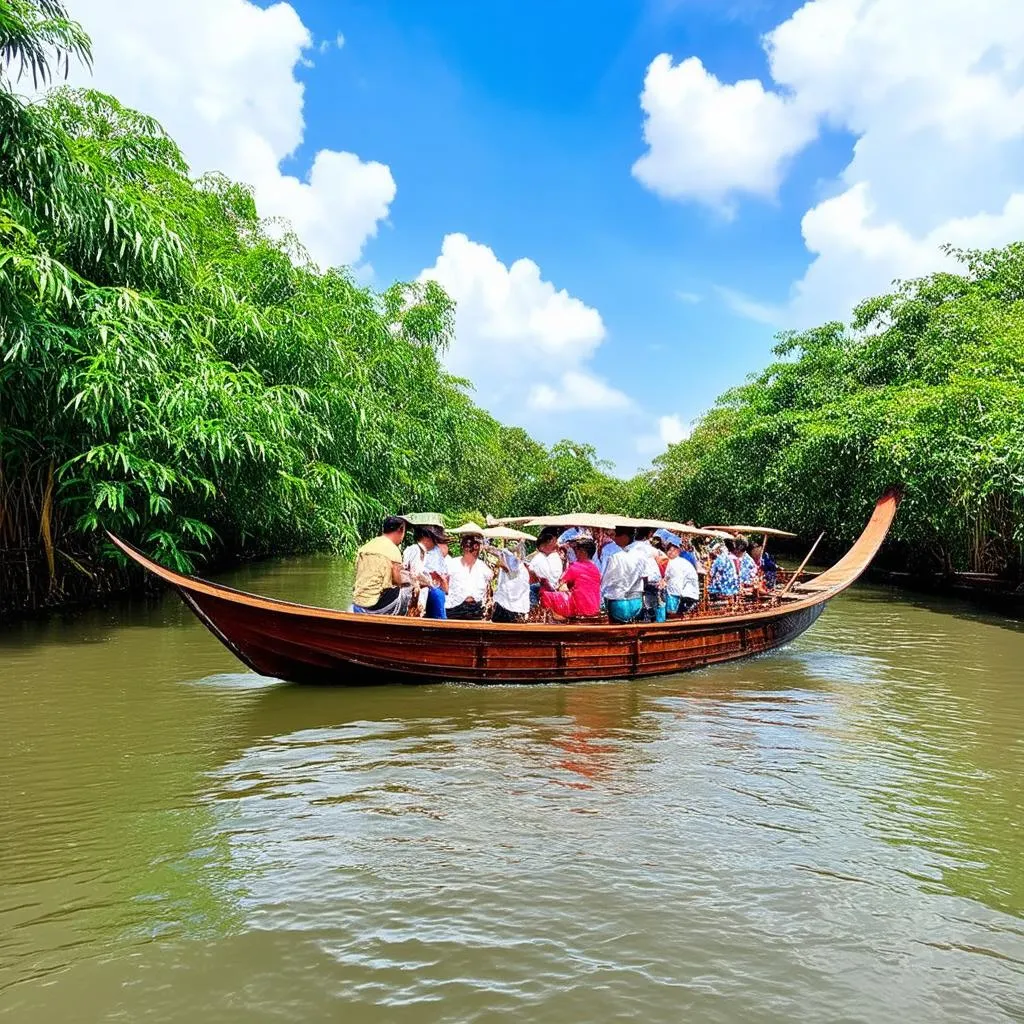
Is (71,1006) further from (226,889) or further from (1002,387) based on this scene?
(1002,387)

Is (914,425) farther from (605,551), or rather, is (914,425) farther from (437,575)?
(437,575)

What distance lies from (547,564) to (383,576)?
2.15 m

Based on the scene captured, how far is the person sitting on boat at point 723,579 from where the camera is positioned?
11.1 metres

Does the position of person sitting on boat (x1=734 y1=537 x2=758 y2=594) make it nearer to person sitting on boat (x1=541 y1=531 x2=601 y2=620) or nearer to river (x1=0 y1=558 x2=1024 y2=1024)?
person sitting on boat (x1=541 y1=531 x2=601 y2=620)

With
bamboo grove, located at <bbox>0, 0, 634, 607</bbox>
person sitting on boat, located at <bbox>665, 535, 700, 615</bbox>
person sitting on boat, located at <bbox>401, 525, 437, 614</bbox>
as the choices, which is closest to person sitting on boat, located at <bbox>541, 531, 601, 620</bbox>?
person sitting on boat, located at <bbox>401, 525, 437, 614</bbox>

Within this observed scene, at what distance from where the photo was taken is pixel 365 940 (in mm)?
3258

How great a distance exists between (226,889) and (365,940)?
769 mm

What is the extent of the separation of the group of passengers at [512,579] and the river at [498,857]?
97 cm

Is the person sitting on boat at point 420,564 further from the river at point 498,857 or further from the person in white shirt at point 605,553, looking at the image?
the person in white shirt at point 605,553

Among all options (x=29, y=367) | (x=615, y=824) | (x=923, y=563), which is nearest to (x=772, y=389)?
(x=923, y=563)

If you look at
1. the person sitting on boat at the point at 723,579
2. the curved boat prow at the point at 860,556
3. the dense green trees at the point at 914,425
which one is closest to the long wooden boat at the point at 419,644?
the person sitting on boat at the point at 723,579

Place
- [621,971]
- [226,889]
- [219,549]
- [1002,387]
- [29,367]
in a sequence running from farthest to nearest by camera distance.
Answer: [219,549] → [1002,387] → [29,367] → [226,889] → [621,971]

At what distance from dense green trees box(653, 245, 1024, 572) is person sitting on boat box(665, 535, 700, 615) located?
5.70 meters

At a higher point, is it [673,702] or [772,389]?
[772,389]
